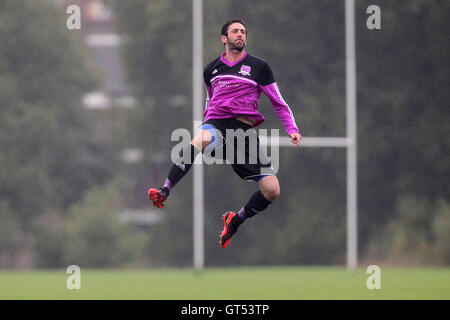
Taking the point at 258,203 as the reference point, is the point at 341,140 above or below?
above

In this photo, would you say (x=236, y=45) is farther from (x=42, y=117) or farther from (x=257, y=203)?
(x=42, y=117)

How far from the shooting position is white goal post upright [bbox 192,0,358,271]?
12.4 metres

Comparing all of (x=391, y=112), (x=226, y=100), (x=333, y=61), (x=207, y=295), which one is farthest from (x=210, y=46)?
(x=226, y=100)

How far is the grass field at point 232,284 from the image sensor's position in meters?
9.26

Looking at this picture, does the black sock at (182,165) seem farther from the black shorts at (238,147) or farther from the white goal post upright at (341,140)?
the white goal post upright at (341,140)

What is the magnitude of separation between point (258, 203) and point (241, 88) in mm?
926

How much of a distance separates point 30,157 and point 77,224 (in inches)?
49.1

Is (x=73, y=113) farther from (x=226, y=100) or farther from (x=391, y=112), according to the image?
(x=226, y=100)

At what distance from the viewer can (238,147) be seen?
22.9 ft

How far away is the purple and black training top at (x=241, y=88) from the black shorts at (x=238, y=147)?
0.08 meters

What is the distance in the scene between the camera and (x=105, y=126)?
47.4 ft

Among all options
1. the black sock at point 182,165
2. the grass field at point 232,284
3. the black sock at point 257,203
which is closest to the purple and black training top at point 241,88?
the black sock at point 182,165

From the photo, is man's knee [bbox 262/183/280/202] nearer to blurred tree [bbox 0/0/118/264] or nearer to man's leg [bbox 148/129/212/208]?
man's leg [bbox 148/129/212/208]

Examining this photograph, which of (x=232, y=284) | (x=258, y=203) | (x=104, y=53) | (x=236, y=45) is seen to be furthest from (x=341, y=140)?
(x=236, y=45)
